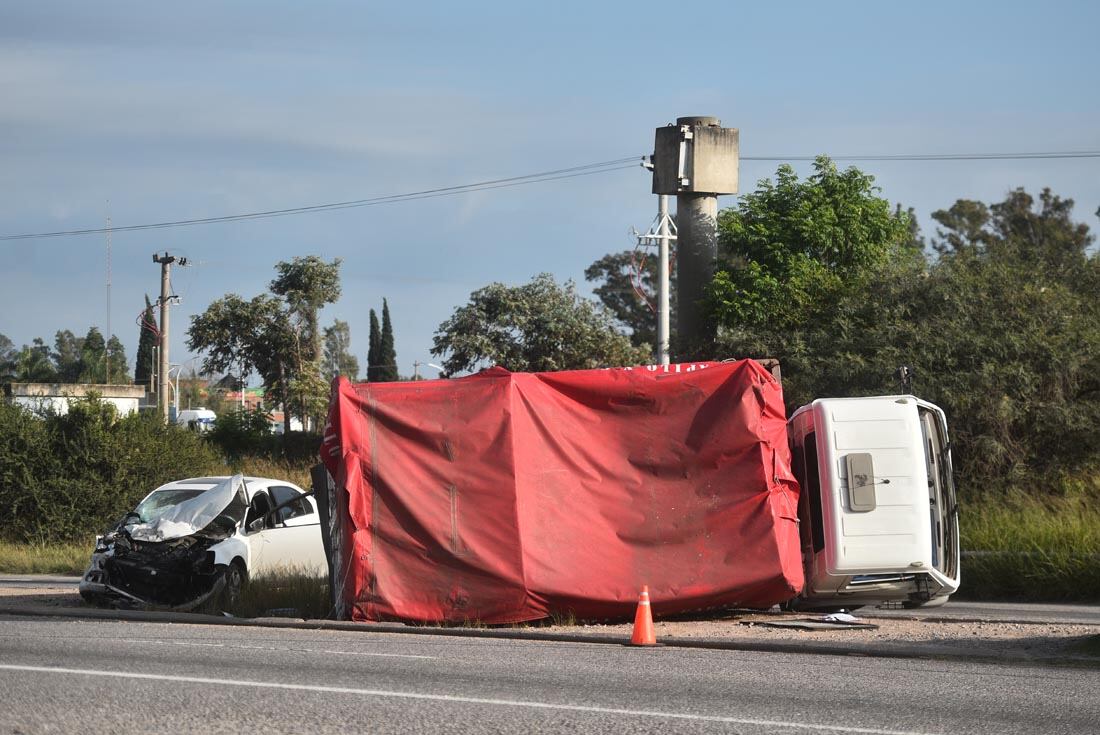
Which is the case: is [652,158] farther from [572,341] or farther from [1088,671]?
[1088,671]

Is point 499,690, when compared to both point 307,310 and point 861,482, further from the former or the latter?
point 307,310

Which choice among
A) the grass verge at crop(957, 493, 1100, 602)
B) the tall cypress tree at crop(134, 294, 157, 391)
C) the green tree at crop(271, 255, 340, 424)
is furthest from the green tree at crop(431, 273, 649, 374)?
the tall cypress tree at crop(134, 294, 157, 391)

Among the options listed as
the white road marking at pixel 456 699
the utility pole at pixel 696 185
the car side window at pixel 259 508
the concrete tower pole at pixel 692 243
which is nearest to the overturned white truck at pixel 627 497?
the car side window at pixel 259 508

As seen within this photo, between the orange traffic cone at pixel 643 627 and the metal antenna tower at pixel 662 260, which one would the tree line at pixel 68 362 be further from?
the orange traffic cone at pixel 643 627

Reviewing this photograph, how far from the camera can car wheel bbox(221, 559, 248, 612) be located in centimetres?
1490

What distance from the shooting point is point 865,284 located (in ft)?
86.4

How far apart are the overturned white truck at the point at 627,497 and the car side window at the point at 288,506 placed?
12.4 feet

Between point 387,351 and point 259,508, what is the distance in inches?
2904

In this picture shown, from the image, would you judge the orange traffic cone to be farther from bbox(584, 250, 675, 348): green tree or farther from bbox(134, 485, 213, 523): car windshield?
bbox(584, 250, 675, 348): green tree

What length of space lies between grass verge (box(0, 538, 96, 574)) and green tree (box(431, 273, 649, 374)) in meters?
25.2

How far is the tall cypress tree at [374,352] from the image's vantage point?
Answer: 3479 inches

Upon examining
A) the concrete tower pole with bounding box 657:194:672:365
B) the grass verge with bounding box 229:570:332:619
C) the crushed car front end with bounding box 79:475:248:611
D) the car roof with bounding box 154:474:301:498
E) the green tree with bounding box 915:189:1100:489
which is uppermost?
the concrete tower pole with bounding box 657:194:672:365

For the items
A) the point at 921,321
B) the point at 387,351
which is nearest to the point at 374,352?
the point at 387,351

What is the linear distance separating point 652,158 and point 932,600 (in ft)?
75.2
